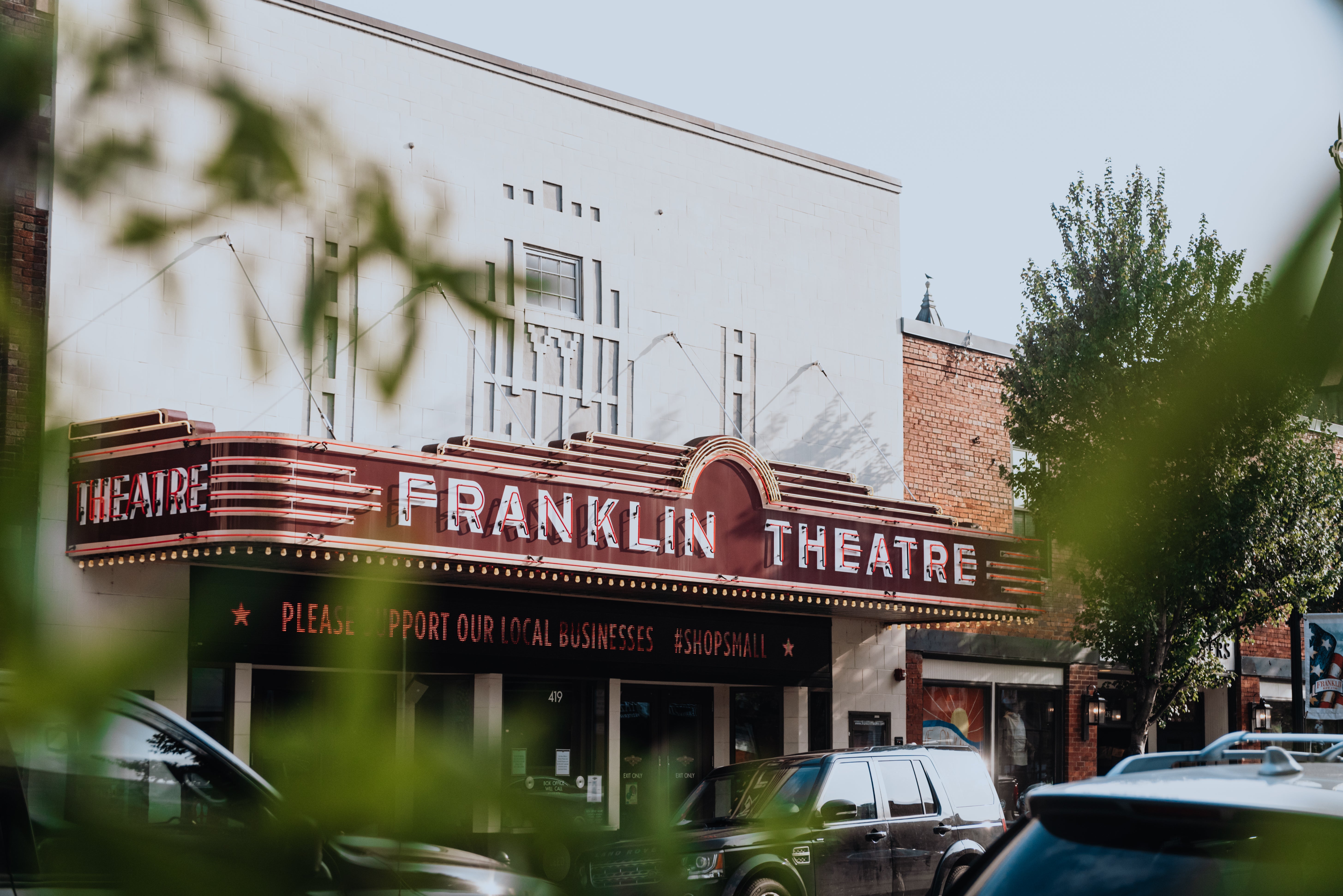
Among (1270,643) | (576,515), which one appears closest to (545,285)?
(576,515)

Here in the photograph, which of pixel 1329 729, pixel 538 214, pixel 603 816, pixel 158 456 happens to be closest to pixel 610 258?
pixel 538 214

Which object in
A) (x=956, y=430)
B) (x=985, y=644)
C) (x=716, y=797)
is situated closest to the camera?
(x=716, y=797)

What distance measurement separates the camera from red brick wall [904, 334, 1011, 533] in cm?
2062

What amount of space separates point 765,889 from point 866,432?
10413mm

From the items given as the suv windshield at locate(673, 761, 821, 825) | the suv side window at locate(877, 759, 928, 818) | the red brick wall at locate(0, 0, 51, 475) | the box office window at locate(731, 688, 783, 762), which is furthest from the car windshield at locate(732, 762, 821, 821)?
the box office window at locate(731, 688, 783, 762)

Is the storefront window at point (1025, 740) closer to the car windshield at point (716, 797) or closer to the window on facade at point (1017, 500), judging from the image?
the window on facade at point (1017, 500)

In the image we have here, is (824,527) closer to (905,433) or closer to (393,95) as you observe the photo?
(905,433)

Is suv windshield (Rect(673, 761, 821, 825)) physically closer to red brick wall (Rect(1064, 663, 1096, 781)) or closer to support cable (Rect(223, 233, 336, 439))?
support cable (Rect(223, 233, 336, 439))

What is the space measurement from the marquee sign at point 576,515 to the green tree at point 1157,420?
6.91 metres

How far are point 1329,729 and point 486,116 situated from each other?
16.8m

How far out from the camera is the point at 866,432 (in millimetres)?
20016

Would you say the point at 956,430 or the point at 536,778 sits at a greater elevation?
the point at 956,430

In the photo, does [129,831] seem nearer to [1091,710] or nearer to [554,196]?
[554,196]

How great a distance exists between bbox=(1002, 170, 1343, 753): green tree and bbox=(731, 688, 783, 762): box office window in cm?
1659
